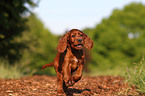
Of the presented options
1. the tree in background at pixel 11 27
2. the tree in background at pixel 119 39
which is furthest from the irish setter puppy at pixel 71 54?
the tree in background at pixel 119 39

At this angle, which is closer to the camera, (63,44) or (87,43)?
(63,44)

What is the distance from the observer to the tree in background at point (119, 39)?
2508 cm

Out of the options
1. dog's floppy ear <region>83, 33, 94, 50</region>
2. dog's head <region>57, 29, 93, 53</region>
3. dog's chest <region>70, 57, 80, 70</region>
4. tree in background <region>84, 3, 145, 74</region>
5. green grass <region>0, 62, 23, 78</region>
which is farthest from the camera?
tree in background <region>84, 3, 145, 74</region>

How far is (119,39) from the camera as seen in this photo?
2592 centimetres

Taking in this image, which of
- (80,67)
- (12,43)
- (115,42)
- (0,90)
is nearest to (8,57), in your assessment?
(12,43)

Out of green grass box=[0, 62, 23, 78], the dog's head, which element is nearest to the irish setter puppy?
the dog's head

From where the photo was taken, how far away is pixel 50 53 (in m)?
37.3

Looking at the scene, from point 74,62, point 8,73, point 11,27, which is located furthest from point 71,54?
point 11,27

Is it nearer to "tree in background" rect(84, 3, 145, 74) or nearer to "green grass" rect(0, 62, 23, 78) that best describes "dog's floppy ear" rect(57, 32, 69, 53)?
"green grass" rect(0, 62, 23, 78)

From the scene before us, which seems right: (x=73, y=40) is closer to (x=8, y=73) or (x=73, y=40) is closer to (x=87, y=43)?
(x=87, y=43)

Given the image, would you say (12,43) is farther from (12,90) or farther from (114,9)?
(114,9)

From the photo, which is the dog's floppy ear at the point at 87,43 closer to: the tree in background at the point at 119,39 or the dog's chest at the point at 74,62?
the dog's chest at the point at 74,62

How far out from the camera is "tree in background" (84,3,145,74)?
25078 mm

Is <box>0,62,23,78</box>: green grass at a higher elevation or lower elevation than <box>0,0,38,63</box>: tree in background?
lower
